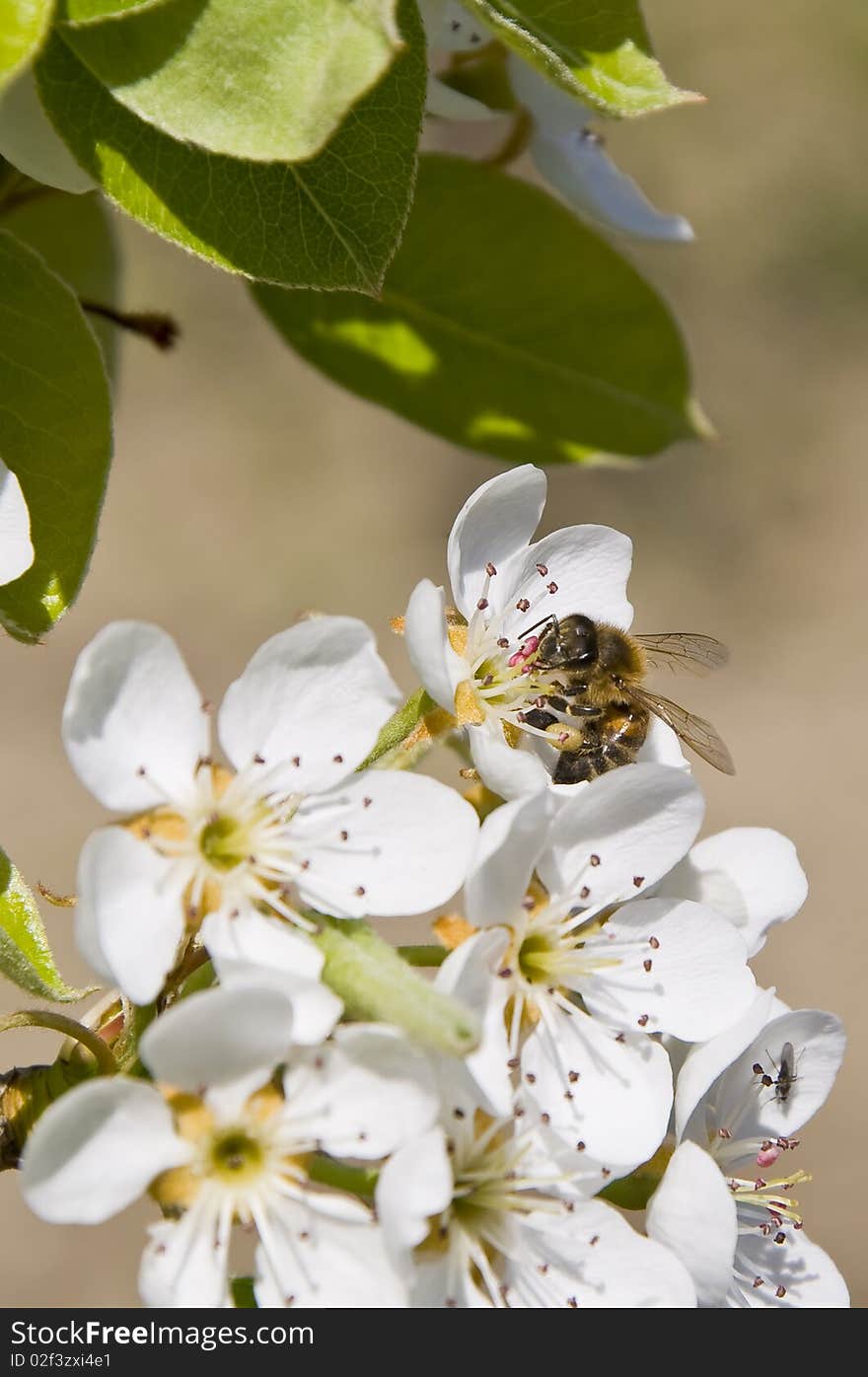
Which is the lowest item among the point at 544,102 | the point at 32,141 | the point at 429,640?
the point at 429,640

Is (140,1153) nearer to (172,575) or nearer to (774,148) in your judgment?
(172,575)

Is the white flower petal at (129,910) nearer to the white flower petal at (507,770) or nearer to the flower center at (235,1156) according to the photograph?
the flower center at (235,1156)

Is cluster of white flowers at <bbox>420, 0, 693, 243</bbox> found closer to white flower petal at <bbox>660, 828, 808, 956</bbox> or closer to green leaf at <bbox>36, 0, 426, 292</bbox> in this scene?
green leaf at <bbox>36, 0, 426, 292</bbox>

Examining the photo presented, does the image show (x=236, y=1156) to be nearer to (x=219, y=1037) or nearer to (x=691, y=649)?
(x=219, y=1037)

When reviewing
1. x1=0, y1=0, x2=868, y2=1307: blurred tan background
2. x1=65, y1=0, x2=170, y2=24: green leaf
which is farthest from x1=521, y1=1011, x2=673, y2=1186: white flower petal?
x1=0, y1=0, x2=868, y2=1307: blurred tan background

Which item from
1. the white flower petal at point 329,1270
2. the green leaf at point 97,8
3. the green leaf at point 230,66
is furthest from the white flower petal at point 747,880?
the green leaf at point 97,8

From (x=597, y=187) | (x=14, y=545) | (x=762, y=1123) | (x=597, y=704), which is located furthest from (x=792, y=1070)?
(x=597, y=187)

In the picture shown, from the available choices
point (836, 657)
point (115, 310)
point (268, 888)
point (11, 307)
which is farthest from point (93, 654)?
point (836, 657)
